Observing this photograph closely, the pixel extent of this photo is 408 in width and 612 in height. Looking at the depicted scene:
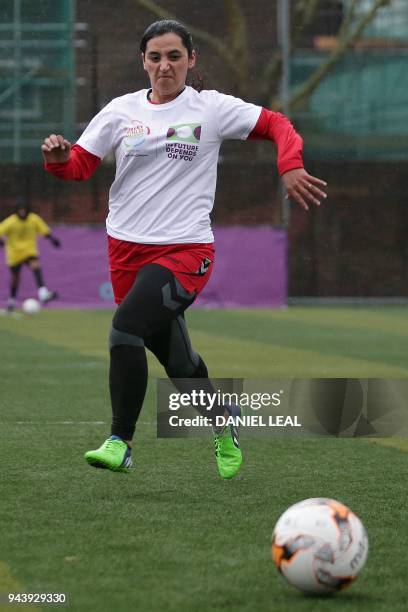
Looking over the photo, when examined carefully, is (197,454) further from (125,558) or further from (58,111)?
(58,111)

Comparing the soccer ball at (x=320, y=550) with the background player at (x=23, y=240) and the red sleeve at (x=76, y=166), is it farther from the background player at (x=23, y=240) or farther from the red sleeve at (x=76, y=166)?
the background player at (x=23, y=240)

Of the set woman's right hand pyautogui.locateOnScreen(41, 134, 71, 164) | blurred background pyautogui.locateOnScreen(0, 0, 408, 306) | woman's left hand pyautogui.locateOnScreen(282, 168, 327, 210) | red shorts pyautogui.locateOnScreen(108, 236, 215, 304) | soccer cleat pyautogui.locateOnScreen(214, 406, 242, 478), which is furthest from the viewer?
blurred background pyautogui.locateOnScreen(0, 0, 408, 306)

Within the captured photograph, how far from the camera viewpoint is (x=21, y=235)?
2225 cm

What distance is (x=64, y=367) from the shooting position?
40.9 feet

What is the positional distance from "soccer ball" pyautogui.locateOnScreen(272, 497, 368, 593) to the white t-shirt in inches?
86.4

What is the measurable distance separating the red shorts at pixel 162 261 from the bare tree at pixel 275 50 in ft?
63.7

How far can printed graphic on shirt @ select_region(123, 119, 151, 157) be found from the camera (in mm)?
6129

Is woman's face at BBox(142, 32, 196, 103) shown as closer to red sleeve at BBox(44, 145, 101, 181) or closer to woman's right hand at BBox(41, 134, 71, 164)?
red sleeve at BBox(44, 145, 101, 181)

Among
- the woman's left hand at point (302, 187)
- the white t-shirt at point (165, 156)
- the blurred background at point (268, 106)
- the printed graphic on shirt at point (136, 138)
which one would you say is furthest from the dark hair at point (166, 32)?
the blurred background at point (268, 106)

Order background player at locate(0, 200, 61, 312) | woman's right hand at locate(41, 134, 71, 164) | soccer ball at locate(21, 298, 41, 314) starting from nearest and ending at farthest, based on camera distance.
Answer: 1. woman's right hand at locate(41, 134, 71, 164)
2. soccer ball at locate(21, 298, 41, 314)
3. background player at locate(0, 200, 61, 312)

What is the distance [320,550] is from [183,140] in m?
2.61

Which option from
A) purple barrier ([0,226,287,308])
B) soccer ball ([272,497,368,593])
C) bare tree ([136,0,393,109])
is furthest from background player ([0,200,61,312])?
soccer ball ([272,497,368,593])

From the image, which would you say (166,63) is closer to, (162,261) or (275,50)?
(162,261)

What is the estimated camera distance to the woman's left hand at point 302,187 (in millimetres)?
5801
